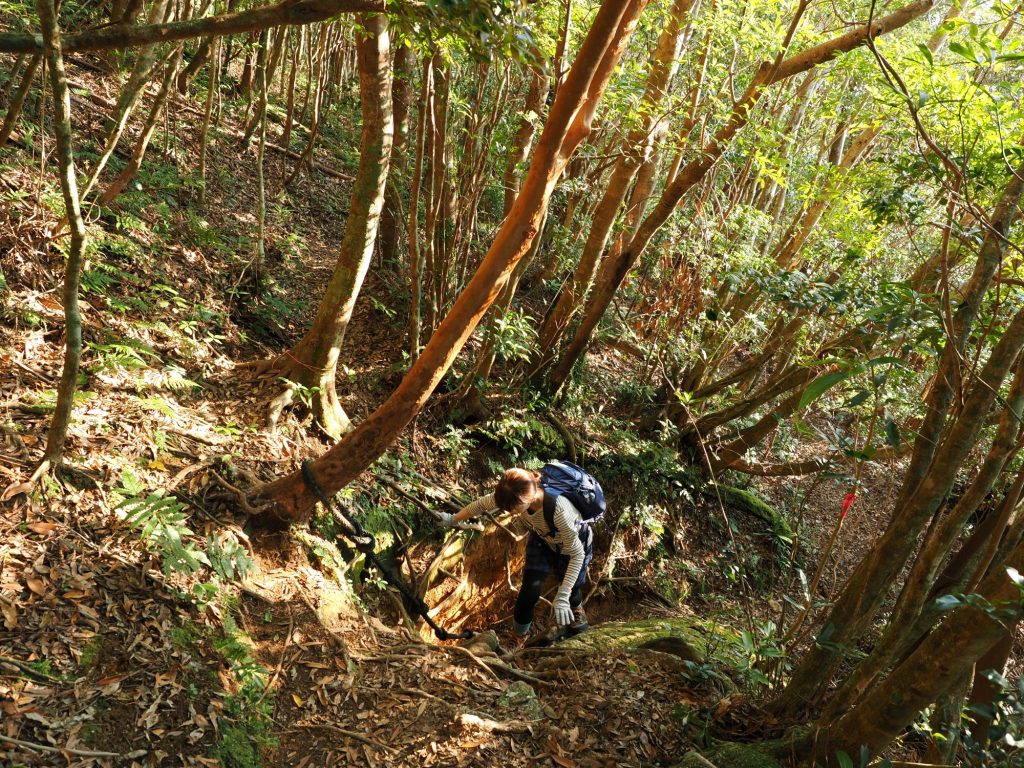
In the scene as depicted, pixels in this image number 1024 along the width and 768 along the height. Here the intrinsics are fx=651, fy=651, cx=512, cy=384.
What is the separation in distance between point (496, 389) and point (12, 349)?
503 centimetres

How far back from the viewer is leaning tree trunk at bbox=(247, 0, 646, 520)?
3.68 meters

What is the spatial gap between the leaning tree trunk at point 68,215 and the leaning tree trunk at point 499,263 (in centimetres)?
140

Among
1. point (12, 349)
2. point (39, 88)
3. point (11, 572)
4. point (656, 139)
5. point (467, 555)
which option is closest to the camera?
point (11, 572)

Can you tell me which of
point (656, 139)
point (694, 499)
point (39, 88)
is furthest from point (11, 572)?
point (694, 499)

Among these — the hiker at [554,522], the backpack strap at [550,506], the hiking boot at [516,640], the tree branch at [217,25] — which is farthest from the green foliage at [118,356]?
the hiking boot at [516,640]

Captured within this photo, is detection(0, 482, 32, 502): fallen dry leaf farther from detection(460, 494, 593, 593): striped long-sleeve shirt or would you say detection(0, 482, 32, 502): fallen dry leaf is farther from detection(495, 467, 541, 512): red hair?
→ detection(460, 494, 593, 593): striped long-sleeve shirt

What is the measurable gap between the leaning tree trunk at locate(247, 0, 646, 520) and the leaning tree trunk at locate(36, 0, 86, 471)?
4.59 feet

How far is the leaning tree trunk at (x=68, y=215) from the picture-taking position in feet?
9.79

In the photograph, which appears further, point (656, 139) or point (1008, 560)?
point (656, 139)

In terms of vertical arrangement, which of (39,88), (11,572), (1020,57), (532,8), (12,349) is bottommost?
(11,572)

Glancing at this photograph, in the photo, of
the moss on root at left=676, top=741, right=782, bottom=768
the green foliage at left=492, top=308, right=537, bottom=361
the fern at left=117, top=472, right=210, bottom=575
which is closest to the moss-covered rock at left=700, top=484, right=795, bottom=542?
the green foliage at left=492, top=308, right=537, bottom=361

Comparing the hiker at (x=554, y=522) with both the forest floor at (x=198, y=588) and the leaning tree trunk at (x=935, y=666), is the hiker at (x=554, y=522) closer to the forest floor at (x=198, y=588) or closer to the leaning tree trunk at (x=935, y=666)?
the forest floor at (x=198, y=588)

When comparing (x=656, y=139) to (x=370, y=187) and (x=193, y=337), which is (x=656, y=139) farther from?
(x=193, y=337)

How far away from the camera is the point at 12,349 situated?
14.9 ft
